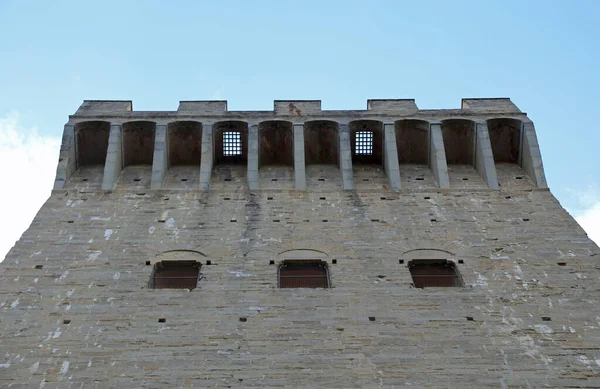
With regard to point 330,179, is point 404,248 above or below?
below

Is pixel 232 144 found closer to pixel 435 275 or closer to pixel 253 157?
pixel 253 157

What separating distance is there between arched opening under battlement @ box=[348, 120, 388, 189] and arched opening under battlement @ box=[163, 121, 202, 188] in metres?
3.60

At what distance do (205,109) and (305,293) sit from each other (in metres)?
7.29

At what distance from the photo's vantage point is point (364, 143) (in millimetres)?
17938

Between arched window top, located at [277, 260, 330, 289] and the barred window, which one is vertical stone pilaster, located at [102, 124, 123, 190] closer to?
the barred window

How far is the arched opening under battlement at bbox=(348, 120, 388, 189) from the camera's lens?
1761 cm

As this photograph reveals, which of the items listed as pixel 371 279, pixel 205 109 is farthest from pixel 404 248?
pixel 205 109

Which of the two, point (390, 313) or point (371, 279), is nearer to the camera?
point (390, 313)

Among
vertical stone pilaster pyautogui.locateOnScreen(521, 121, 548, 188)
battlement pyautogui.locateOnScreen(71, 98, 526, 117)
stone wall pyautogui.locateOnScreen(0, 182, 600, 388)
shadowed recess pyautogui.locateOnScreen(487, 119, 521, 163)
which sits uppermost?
battlement pyautogui.locateOnScreen(71, 98, 526, 117)

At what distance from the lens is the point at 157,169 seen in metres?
16.5

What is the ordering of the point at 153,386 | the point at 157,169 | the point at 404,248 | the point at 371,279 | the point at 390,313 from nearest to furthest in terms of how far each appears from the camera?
the point at 153,386 → the point at 390,313 → the point at 371,279 → the point at 404,248 → the point at 157,169

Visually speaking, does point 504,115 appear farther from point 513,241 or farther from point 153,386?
point 153,386

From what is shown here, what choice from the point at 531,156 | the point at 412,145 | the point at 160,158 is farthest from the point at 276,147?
the point at 531,156

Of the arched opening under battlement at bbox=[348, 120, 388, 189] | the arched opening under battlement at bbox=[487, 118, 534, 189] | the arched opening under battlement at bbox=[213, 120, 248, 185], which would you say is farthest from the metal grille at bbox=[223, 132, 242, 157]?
the arched opening under battlement at bbox=[487, 118, 534, 189]
